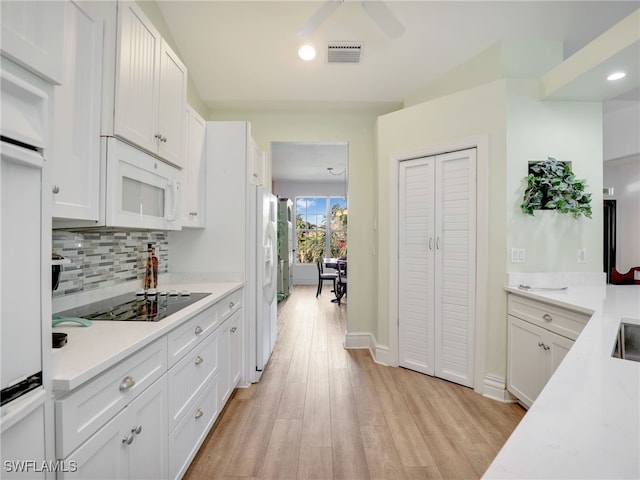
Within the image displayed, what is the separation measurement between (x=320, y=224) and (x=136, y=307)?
7050mm

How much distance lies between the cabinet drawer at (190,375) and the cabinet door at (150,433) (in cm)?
7

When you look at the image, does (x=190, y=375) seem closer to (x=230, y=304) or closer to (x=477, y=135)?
(x=230, y=304)

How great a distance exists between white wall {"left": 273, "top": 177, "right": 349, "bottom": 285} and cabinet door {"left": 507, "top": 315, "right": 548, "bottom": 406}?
6.44m

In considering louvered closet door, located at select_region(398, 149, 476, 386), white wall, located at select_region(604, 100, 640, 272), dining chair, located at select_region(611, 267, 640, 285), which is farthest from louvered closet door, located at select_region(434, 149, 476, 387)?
dining chair, located at select_region(611, 267, 640, 285)

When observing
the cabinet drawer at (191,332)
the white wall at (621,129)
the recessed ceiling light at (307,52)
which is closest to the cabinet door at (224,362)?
the cabinet drawer at (191,332)

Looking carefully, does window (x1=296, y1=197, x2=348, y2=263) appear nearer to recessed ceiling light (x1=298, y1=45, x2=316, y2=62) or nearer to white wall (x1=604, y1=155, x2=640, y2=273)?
white wall (x1=604, y1=155, x2=640, y2=273)

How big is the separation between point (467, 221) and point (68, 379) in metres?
2.64

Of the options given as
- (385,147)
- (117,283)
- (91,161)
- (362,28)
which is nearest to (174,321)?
(91,161)

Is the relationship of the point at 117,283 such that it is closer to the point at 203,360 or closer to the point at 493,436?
the point at 203,360

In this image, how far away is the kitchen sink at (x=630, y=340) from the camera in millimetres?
1410

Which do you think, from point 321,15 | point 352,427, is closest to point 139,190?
point 321,15

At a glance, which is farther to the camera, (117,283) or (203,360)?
(117,283)

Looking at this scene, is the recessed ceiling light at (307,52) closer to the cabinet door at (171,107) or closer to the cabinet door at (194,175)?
the cabinet door at (194,175)

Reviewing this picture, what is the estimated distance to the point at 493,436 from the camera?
1.89m
